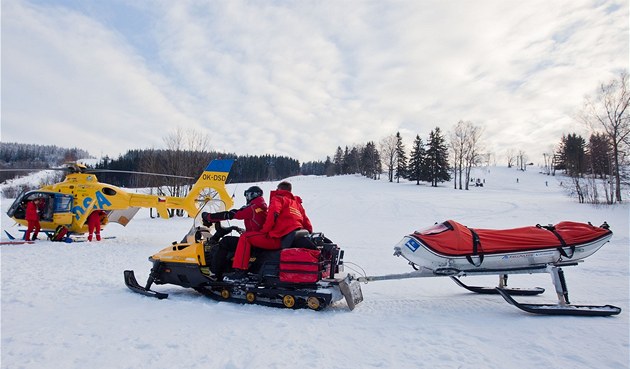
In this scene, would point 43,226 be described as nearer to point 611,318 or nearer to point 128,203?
point 128,203

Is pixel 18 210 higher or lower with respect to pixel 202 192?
lower

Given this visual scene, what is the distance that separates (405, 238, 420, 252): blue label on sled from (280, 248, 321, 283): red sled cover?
133 centimetres

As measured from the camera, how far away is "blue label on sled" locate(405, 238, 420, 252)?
5.28 metres

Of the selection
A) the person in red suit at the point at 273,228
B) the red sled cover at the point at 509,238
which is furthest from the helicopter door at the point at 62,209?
the red sled cover at the point at 509,238

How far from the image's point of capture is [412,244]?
210 inches

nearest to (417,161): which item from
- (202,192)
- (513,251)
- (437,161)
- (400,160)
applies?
(437,161)

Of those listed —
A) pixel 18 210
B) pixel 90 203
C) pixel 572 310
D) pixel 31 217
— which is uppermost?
pixel 90 203

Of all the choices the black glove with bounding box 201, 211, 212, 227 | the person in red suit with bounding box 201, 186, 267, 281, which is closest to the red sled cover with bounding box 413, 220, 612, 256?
the person in red suit with bounding box 201, 186, 267, 281

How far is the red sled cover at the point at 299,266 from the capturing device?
5.32 meters

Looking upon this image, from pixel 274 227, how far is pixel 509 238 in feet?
Result: 10.8

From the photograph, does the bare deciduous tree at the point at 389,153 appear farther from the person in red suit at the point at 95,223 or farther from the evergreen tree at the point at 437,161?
the person in red suit at the point at 95,223

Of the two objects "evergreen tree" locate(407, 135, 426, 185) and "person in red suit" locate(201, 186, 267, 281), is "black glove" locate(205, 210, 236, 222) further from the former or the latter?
"evergreen tree" locate(407, 135, 426, 185)

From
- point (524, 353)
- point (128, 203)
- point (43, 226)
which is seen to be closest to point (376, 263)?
point (524, 353)

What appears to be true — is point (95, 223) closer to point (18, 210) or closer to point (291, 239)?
point (18, 210)
